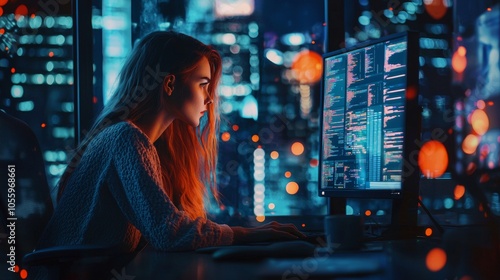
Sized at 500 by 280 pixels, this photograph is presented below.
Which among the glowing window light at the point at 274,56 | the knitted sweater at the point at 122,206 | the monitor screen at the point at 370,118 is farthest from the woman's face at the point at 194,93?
the glowing window light at the point at 274,56

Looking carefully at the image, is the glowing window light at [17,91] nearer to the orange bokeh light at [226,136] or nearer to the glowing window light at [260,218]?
the orange bokeh light at [226,136]

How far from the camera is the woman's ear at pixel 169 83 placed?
5.90 feet

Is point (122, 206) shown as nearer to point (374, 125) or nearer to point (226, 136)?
point (374, 125)

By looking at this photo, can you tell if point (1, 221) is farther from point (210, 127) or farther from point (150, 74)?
point (210, 127)

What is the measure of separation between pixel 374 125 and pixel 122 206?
2.60ft

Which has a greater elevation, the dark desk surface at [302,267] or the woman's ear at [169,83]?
the woman's ear at [169,83]

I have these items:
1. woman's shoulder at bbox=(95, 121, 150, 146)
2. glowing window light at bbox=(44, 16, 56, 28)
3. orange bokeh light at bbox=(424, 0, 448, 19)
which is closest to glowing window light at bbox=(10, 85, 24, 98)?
glowing window light at bbox=(44, 16, 56, 28)

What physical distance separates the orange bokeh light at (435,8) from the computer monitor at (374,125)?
1154 millimetres

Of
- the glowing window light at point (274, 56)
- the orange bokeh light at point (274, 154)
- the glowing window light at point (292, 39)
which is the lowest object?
the orange bokeh light at point (274, 154)

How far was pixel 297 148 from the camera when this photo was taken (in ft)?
12.1

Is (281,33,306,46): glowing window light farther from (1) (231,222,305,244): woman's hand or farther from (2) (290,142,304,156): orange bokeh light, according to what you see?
(1) (231,222,305,244): woman's hand

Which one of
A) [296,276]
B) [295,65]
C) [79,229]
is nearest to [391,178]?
[296,276]

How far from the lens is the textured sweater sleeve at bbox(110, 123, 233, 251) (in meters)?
1.44

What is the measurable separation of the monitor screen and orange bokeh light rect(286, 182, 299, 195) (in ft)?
4.80
